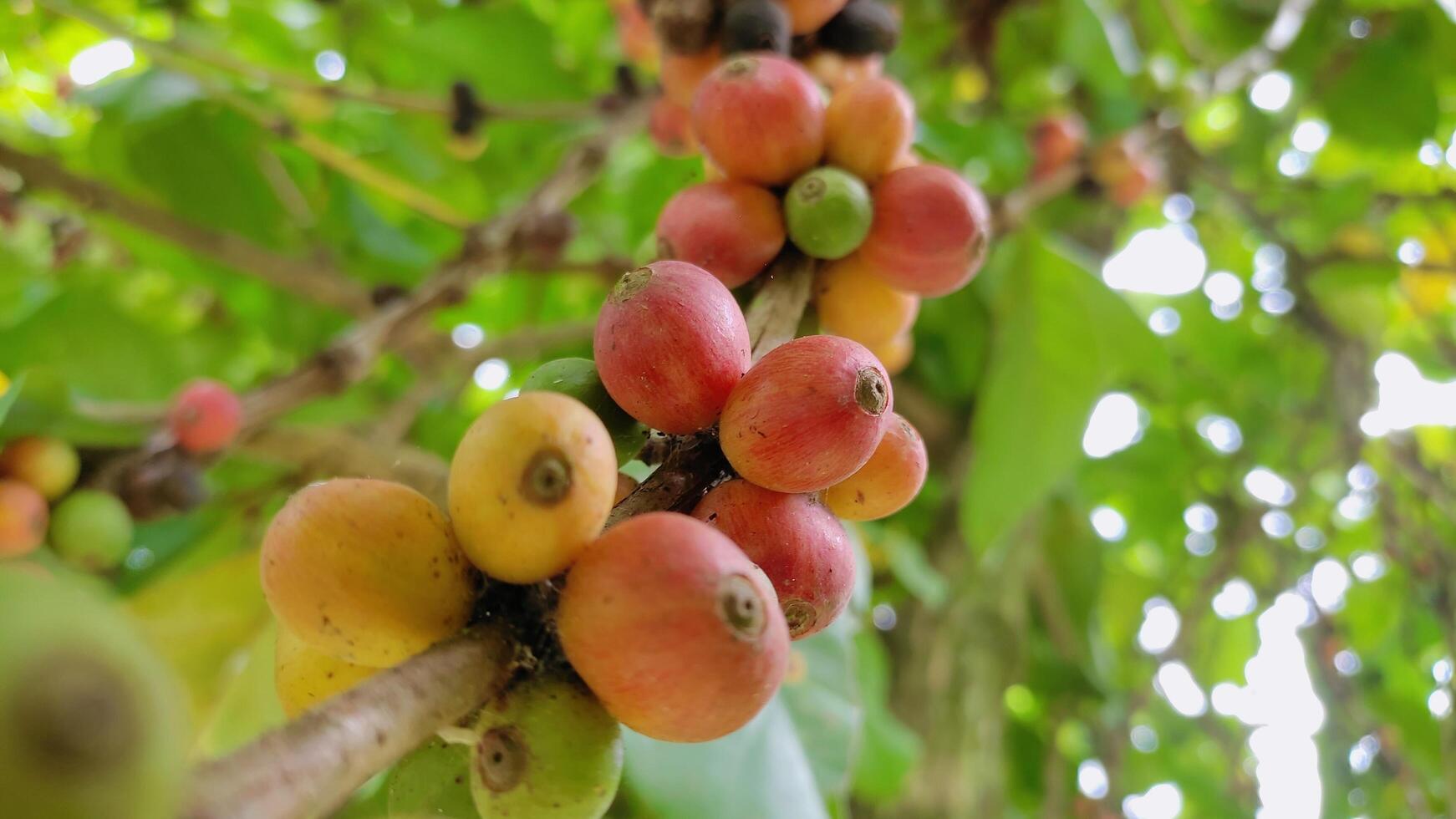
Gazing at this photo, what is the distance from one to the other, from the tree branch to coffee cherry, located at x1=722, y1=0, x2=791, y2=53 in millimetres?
1185

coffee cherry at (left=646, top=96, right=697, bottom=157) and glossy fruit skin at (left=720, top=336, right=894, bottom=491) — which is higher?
glossy fruit skin at (left=720, top=336, right=894, bottom=491)

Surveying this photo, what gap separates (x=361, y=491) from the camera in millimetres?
585

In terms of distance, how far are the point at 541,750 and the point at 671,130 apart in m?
1.33

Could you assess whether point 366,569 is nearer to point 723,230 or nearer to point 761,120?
point 723,230

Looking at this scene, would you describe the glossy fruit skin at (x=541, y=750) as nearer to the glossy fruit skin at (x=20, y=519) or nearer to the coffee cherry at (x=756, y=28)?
the coffee cherry at (x=756, y=28)

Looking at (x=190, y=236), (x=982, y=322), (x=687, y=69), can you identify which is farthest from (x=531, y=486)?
(x=982, y=322)

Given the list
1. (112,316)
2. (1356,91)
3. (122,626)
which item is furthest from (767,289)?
(1356,91)

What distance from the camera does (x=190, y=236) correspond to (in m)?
1.99

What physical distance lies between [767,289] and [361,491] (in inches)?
18.7

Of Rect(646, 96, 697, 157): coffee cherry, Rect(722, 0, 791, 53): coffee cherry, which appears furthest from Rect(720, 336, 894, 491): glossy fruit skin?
Rect(646, 96, 697, 157): coffee cherry

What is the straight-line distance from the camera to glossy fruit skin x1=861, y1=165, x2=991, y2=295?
0.95m

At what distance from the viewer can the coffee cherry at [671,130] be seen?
162 cm

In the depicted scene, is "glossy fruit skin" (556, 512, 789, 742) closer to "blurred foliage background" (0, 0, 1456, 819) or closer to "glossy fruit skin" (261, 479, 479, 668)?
"glossy fruit skin" (261, 479, 479, 668)

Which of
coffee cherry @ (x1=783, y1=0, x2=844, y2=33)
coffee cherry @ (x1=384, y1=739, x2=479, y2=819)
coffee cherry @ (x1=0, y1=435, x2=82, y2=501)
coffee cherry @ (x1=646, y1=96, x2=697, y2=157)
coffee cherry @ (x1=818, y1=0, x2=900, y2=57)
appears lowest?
coffee cherry @ (x1=0, y1=435, x2=82, y2=501)
